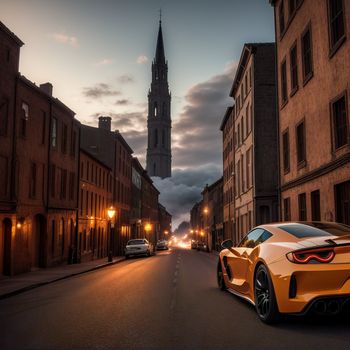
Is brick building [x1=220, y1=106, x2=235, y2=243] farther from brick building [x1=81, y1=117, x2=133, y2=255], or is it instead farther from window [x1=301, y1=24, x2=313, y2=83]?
window [x1=301, y1=24, x2=313, y2=83]

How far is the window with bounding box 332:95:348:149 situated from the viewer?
634 inches

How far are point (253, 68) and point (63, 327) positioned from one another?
31.9 metres

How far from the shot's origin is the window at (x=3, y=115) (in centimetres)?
2127

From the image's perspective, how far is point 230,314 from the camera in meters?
8.02

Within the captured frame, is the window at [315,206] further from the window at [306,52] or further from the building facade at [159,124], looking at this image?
the building facade at [159,124]

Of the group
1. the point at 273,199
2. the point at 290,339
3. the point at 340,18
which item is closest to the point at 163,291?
the point at 290,339

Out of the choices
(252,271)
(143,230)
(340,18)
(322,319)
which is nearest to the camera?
(322,319)

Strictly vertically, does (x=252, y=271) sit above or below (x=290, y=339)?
Answer: above

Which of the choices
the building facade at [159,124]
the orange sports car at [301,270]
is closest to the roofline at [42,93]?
the orange sports car at [301,270]

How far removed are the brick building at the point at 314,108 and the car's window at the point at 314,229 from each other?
26.3ft

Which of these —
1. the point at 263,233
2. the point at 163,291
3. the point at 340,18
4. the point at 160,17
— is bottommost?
the point at 163,291

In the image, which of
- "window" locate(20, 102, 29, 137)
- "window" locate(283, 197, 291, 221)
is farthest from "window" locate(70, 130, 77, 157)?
"window" locate(283, 197, 291, 221)

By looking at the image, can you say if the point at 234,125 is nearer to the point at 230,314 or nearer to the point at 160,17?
the point at 230,314

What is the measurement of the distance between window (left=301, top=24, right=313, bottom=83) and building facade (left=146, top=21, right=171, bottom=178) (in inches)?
5748
